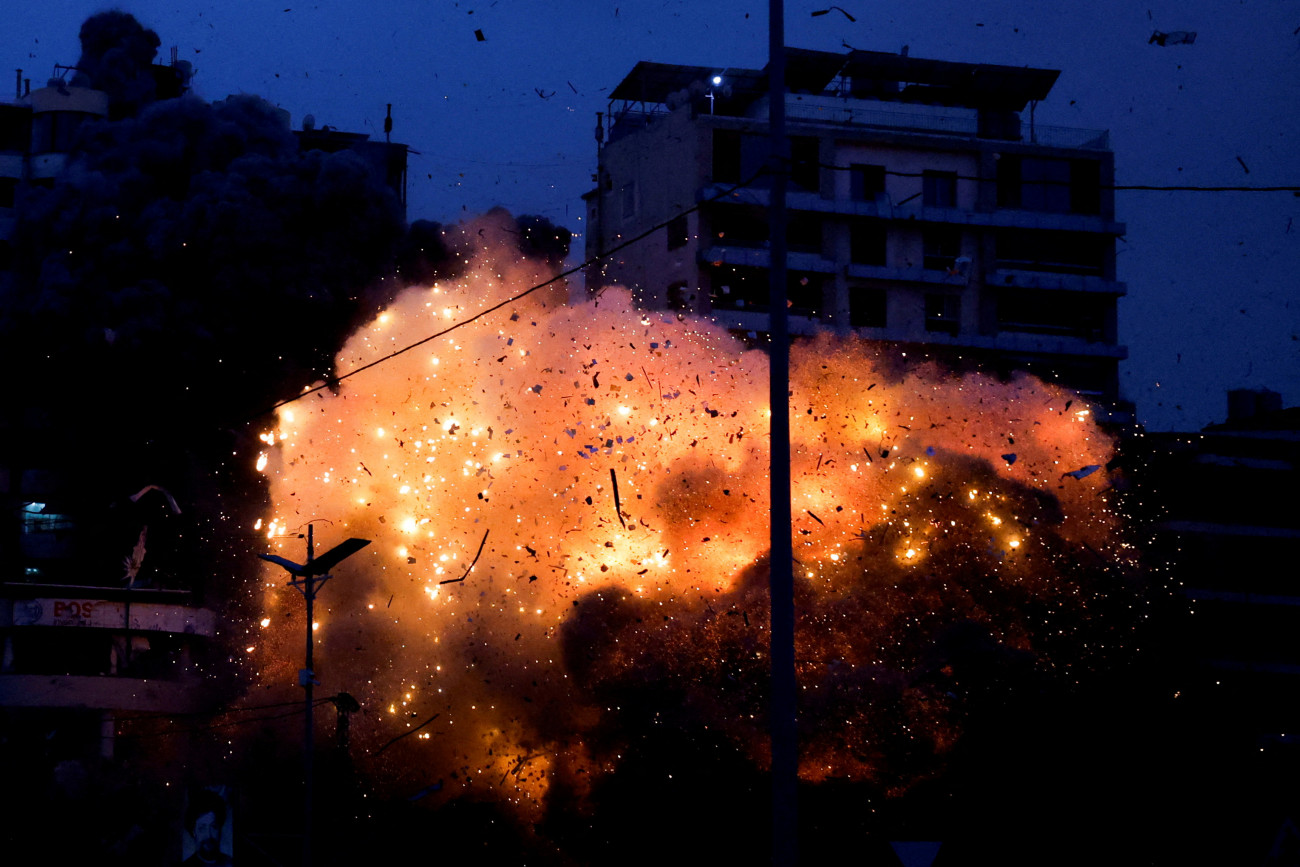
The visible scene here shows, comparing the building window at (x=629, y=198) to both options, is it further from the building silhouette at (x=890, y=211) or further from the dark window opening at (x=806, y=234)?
the dark window opening at (x=806, y=234)

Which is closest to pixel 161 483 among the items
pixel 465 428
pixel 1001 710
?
pixel 465 428

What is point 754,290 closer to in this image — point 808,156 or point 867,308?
point 867,308

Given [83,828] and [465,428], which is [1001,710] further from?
[83,828]

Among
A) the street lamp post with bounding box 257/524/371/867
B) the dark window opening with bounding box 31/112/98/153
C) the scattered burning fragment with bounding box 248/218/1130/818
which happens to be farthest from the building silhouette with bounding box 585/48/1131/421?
the street lamp post with bounding box 257/524/371/867

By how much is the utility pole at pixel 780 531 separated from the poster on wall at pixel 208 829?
1570 cm

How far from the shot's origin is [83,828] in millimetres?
28500

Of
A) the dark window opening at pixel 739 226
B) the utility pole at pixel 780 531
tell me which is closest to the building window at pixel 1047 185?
the dark window opening at pixel 739 226

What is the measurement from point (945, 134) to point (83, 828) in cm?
2990

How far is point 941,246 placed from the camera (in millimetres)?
43094

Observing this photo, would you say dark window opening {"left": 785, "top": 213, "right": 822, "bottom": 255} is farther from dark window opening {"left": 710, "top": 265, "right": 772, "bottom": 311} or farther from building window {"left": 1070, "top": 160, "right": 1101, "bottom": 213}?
building window {"left": 1070, "top": 160, "right": 1101, "bottom": 213}

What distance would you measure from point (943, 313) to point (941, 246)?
6.55 ft

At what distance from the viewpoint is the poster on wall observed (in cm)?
2430

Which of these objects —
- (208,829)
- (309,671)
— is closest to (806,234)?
(309,671)

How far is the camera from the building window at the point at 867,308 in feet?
137
